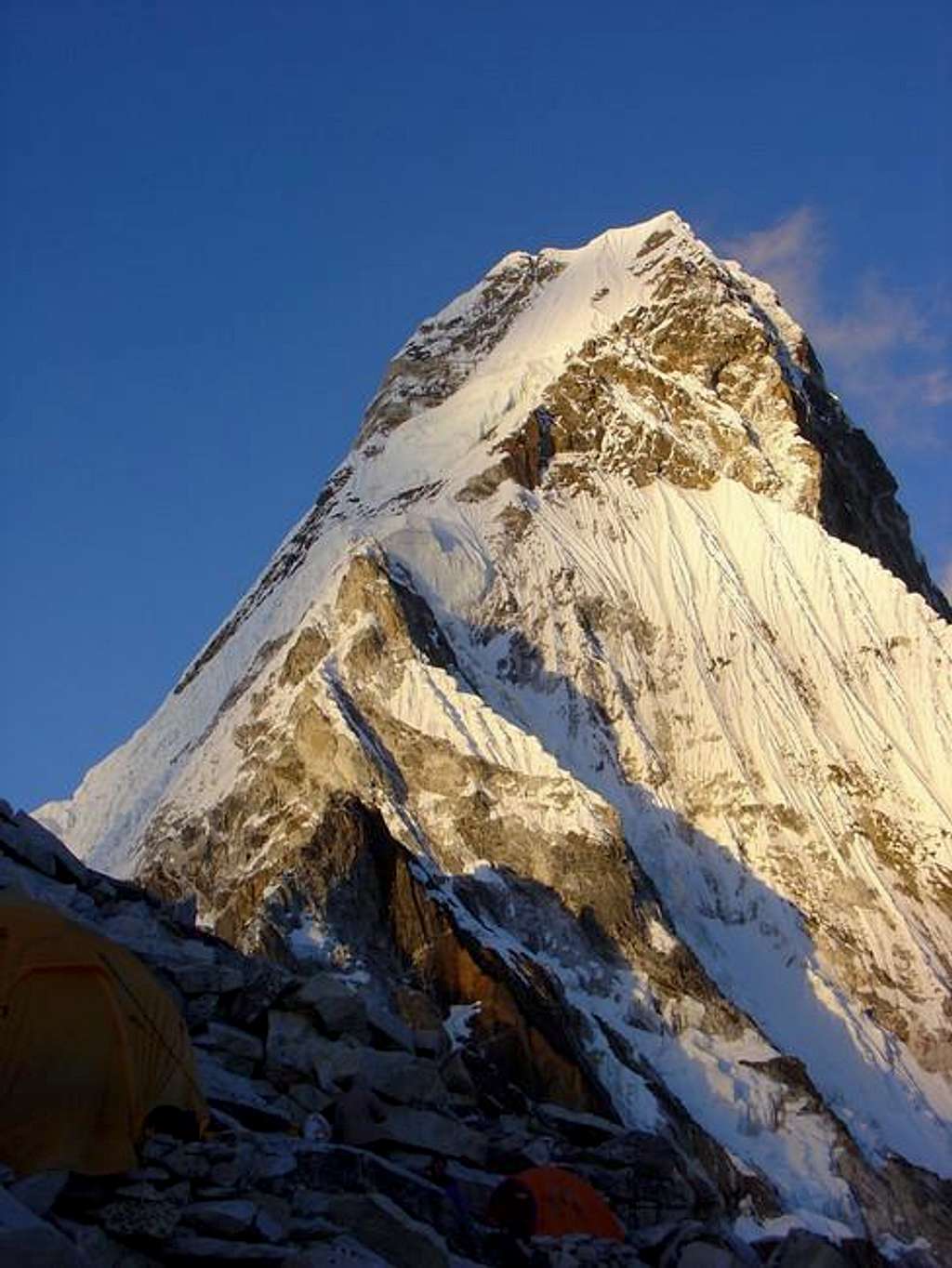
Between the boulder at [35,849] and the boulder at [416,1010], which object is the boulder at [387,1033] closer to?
the boulder at [35,849]

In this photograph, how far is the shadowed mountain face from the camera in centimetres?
6050

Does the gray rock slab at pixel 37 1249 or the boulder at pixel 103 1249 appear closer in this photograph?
the gray rock slab at pixel 37 1249

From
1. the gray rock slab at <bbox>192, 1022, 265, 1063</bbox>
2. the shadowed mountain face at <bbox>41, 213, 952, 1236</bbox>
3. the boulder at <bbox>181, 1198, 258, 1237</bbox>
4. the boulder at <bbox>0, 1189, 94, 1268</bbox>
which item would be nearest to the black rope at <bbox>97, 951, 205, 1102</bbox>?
the boulder at <bbox>181, 1198, 258, 1237</bbox>

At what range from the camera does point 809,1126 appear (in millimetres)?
61562

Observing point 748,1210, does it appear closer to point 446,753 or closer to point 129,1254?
point 446,753

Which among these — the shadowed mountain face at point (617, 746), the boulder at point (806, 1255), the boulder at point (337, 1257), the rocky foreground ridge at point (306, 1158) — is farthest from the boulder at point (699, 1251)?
the shadowed mountain face at point (617, 746)

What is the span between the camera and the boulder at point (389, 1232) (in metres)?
16.5

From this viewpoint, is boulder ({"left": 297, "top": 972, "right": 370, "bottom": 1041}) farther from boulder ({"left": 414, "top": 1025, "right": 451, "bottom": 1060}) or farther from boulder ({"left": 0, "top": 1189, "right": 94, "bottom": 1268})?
boulder ({"left": 0, "top": 1189, "right": 94, "bottom": 1268})

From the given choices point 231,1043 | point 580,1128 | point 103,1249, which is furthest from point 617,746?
point 103,1249

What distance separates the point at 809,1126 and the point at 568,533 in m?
46.0

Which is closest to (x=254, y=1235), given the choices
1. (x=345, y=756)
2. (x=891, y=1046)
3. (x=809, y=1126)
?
(x=809, y=1126)

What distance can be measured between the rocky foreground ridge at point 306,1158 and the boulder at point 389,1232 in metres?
0.02

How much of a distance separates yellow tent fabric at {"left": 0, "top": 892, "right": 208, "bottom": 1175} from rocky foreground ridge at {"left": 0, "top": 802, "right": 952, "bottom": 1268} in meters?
0.41

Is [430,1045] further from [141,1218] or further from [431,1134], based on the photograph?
[141,1218]
